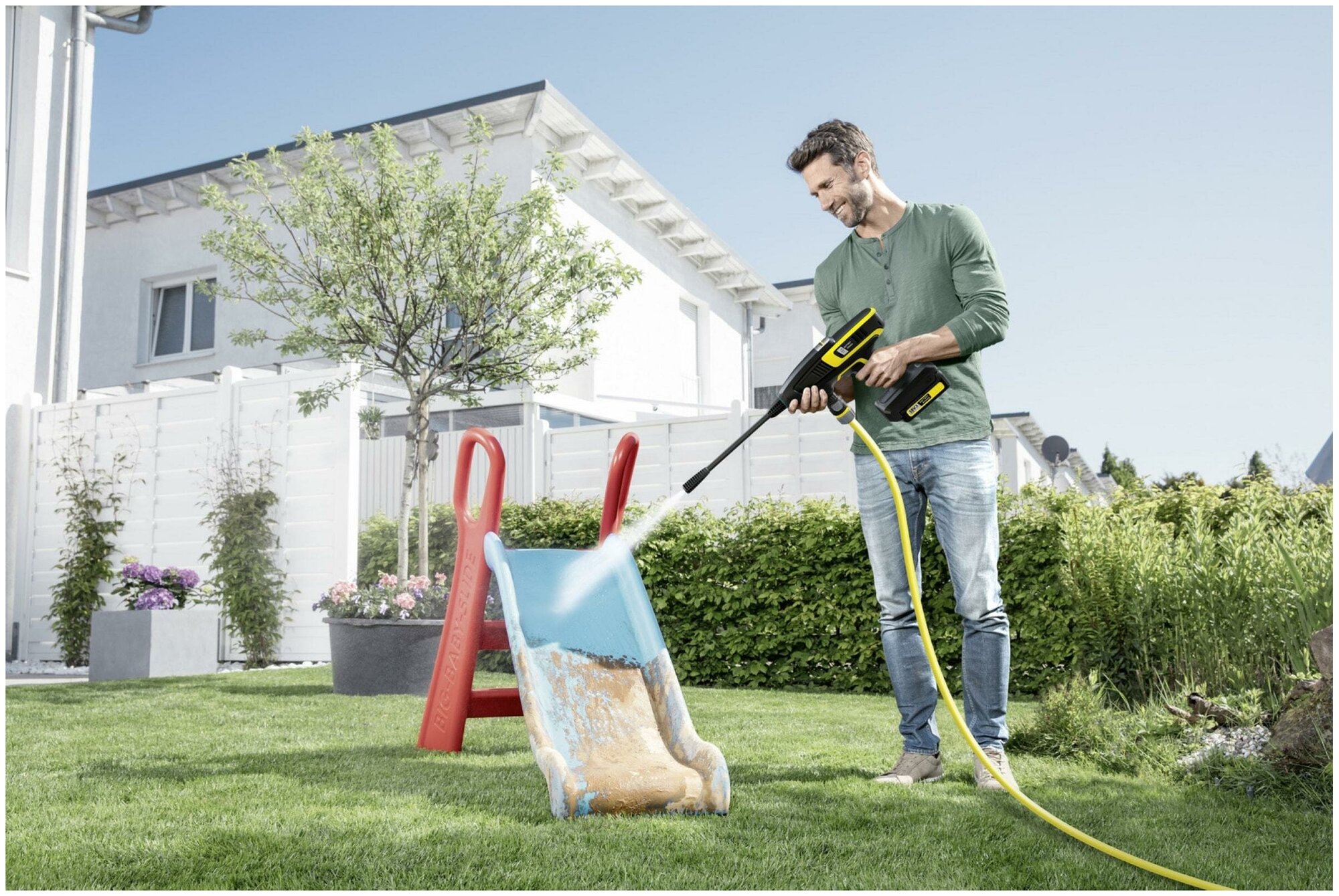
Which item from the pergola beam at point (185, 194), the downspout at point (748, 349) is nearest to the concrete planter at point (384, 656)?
the pergola beam at point (185, 194)

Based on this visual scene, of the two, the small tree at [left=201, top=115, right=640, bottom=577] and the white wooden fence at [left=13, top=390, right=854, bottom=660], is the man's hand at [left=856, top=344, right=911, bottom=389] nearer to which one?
the small tree at [left=201, top=115, right=640, bottom=577]

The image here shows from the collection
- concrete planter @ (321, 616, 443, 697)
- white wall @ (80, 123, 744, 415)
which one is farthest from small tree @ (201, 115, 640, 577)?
white wall @ (80, 123, 744, 415)

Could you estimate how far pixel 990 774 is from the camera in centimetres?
278

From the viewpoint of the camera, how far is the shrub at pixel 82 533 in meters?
8.21

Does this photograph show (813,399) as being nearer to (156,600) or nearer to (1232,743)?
(1232,743)

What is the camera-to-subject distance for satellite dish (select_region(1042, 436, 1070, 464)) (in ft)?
35.4

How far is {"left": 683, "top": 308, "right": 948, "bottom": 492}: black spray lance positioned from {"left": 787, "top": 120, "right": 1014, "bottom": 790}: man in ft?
0.12

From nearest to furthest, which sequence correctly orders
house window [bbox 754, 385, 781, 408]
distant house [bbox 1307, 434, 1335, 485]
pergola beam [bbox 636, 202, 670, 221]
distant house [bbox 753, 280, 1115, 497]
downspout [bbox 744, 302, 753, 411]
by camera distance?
distant house [bbox 1307, 434, 1335, 485] → pergola beam [bbox 636, 202, 670, 221] → downspout [bbox 744, 302, 753, 411] → house window [bbox 754, 385, 781, 408] → distant house [bbox 753, 280, 1115, 497]

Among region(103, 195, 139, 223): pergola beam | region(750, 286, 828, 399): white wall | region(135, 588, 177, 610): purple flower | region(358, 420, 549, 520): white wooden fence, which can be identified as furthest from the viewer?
region(750, 286, 828, 399): white wall

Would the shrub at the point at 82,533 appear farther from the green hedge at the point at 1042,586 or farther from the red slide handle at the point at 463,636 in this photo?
the red slide handle at the point at 463,636

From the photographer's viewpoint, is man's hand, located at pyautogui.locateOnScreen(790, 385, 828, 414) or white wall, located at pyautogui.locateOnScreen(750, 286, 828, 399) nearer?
man's hand, located at pyautogui.locateOnScreen(790, 385, 828, 414)

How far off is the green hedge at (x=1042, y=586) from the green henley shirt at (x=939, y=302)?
1.69 meters

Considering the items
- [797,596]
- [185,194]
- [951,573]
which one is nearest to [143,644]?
[797,596]

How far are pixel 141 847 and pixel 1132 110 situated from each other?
7.00 metres
